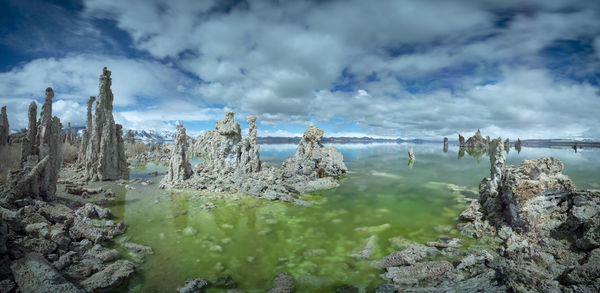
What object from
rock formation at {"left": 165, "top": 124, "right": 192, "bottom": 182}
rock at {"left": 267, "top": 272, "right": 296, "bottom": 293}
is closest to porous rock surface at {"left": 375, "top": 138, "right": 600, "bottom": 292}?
rock at {"left": 267, "top": 272, "right": 296, "bottom": 293}

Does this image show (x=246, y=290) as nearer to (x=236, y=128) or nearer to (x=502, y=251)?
(x=502, y=251)

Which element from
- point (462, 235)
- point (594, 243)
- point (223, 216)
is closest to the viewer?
point (594, 243)

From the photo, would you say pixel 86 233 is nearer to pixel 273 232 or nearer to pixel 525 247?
pixel 273 232

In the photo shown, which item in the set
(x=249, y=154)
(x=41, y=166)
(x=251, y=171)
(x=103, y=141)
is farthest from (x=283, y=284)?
(x=103, y=141)

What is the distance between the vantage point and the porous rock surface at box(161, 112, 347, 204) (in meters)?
23.0

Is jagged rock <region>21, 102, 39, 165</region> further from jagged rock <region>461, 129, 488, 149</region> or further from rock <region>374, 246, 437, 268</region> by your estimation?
jagged rock <region>461, 129, 488, 149</region>

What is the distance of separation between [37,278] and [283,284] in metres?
6.57

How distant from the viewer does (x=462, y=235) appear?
40.9 feet

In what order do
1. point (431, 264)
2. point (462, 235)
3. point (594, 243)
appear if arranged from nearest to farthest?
1. point (594, 243)
2. point (431, 264)
3. point (462, 235)

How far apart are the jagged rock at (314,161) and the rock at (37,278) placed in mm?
22158

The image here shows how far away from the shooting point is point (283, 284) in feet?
26.9

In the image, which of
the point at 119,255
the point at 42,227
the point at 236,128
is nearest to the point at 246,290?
the point at 119,255

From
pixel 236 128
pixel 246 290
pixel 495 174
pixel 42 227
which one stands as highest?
pixel 236 128

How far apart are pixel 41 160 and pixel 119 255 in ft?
34.4
